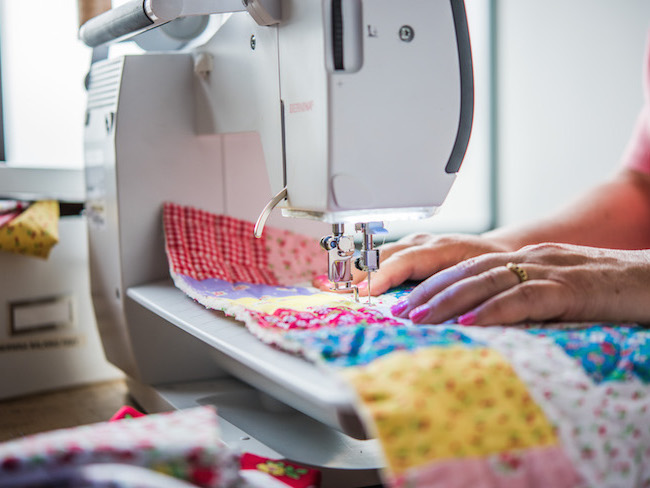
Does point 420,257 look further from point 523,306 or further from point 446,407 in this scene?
point 446,407

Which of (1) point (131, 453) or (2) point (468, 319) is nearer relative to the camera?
(1) point (131, 453)

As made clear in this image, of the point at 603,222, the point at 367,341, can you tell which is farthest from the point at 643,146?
the point at 367,341

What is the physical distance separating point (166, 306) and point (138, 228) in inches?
11.7

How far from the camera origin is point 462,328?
77cm

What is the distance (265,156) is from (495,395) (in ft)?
1.94

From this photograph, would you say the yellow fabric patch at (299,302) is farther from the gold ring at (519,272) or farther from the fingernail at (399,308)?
the gold ring at (519,272)

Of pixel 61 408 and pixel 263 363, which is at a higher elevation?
pixel 263 363

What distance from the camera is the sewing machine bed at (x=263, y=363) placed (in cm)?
60

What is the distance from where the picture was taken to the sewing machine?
0.86 m

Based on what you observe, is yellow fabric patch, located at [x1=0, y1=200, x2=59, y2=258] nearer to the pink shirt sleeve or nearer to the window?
the window

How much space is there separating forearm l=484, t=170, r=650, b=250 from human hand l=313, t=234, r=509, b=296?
0.08 meters

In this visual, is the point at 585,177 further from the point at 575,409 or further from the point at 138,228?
the point at 575,409

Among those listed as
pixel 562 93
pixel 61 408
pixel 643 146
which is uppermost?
pixel 562 93

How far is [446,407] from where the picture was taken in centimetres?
57
